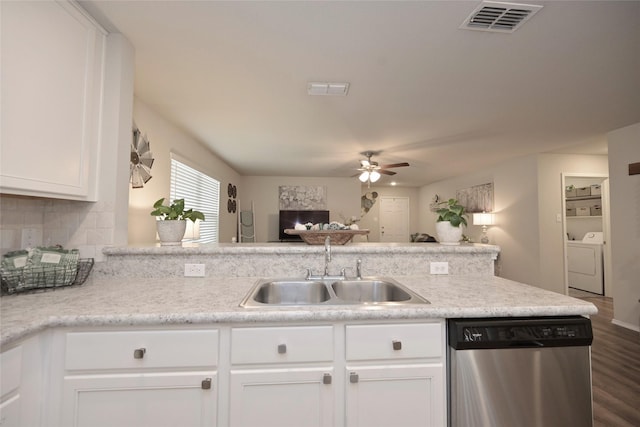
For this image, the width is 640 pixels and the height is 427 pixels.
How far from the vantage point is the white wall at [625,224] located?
10.3 feet

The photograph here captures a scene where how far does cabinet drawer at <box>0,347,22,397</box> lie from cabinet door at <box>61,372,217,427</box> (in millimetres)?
148

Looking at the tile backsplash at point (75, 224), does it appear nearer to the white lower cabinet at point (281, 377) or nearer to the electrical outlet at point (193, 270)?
the electrical outlet at point (193, 270)

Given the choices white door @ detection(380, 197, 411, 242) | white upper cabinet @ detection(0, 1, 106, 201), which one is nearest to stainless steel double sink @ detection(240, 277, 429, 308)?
white upper cabinet @ detection(0, 1, 106, 201)

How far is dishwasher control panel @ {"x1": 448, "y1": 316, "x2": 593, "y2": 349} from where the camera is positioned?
109 cm

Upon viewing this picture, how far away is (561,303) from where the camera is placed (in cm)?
119

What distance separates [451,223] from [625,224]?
304 cm

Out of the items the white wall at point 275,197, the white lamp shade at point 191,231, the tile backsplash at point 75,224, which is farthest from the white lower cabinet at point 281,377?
the white wall at point 275,197

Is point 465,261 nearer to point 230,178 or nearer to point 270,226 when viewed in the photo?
point 230,178

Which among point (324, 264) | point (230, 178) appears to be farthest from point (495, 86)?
point (230, 178)

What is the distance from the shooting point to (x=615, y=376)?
2201mm

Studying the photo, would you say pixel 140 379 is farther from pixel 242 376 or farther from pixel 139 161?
pixel 139 161

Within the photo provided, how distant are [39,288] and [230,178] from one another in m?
4.42

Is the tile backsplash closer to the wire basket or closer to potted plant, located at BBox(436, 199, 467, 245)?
the wire basket

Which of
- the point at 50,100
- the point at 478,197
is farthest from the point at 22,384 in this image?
the point at 478,197
